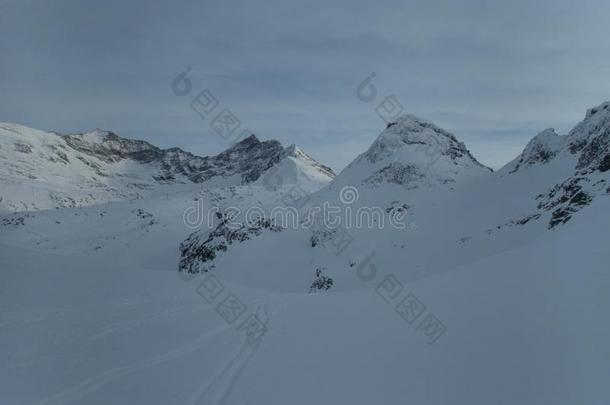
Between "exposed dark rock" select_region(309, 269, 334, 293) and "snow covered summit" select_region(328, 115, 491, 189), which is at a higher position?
"snow covered summit" select_region(328, 115, 491, 189)

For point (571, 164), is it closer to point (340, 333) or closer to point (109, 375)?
point (340, 333)

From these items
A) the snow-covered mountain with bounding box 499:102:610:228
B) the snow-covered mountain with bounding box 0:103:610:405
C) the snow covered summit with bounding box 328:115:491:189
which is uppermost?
the snow covered summit with bounding box 328:115:491:189

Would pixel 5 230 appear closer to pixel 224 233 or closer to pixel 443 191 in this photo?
pixel 224 233

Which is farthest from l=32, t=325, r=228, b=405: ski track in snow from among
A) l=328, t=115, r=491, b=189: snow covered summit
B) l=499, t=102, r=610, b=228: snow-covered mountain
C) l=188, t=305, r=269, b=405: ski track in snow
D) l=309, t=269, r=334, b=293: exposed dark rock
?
l=328, t=115, r=491, b=189: snow covered summit

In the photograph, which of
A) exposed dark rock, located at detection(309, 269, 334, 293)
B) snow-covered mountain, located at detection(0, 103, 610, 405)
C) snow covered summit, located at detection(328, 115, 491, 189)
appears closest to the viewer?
Result: snow-covered mountain, located at detection(0, 103, 610, 405)

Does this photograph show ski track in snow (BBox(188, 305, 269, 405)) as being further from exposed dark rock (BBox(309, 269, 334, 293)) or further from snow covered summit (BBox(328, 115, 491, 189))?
snow covered summit (BBox(328, 115, 491, 189))

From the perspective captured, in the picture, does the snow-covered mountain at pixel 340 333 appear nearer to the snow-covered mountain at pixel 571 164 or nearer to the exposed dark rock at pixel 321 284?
the snow-covered mountain at pixel 571 164

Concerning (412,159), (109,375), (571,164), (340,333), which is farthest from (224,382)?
(412,159)

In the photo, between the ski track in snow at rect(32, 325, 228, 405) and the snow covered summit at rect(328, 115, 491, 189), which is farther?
the snow covered summit at rect(328, 115, 491, 189)

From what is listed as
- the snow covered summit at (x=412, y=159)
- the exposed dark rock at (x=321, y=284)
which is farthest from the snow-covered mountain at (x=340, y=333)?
the snow covered summit at (x=412, y=159)

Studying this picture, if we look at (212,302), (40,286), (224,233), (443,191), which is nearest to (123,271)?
(40,286)

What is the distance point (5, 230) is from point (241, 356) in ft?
290

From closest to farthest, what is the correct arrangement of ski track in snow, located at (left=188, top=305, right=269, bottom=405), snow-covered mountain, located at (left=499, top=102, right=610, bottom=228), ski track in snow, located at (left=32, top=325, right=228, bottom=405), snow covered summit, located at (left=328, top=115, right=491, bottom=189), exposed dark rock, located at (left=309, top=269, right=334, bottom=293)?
ski track in snow, located at (left=32, top=325, right=228, bottom=405) → ski track in snow, located at (left=188, top=305, right=269, bottom=405) → snow-covered mountain, located at (left=499, top=102, right=610, bottom=228) → exposed dark rock, located at (left=309, top=269, right=334, bottom=293) → snow covered summit, located at (left=328, top=115, right=491, bottom=189)

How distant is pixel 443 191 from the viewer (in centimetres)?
7675
